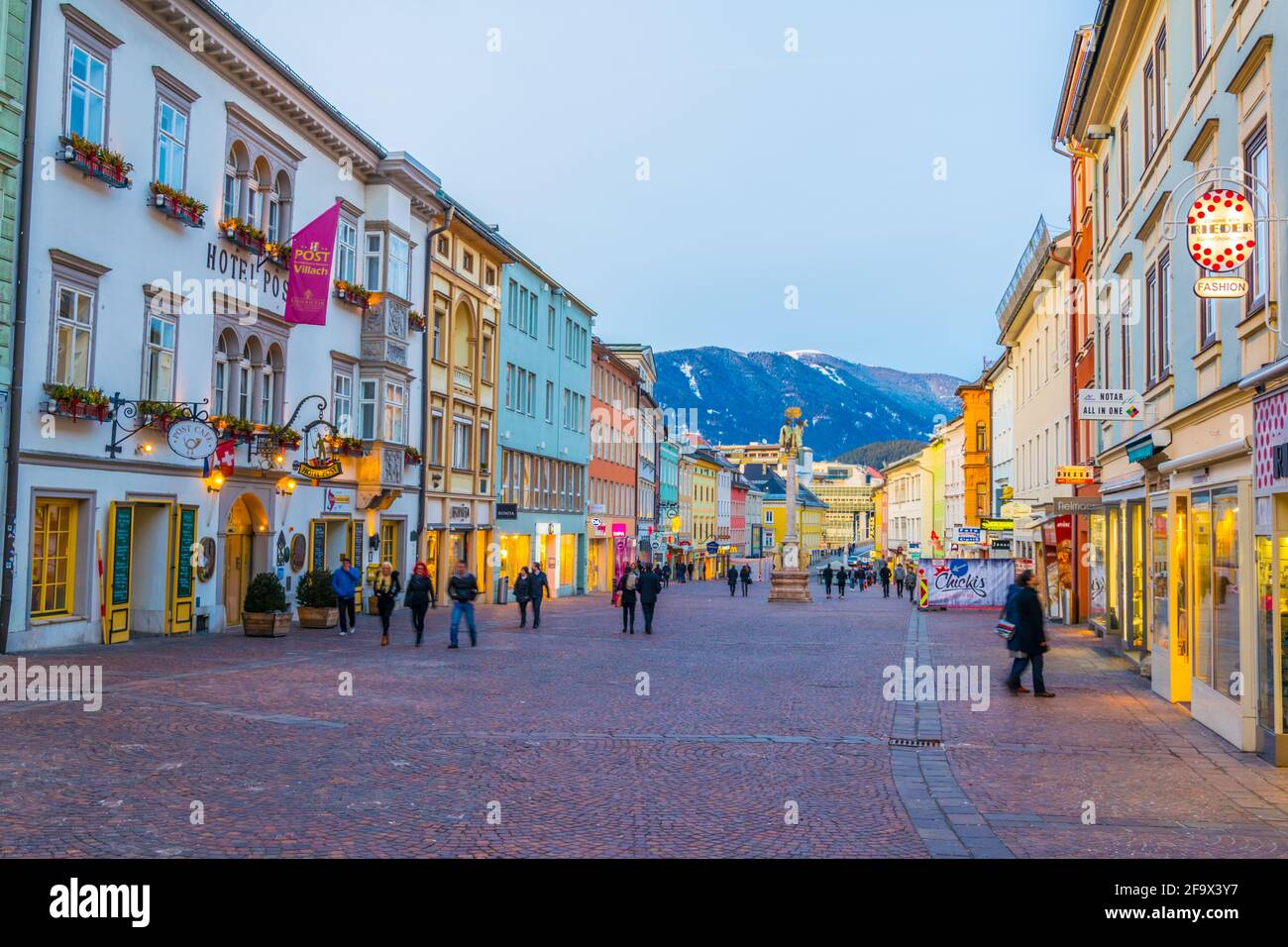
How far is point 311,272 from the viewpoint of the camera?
23.7 m

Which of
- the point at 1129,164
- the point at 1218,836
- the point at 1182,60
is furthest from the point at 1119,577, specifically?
the point at 1218,836

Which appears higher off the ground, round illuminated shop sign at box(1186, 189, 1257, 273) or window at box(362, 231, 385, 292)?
window at box(362, 231, 385, 292)

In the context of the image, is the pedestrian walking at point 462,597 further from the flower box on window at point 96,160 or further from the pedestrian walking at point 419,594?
the flower box on window at point 96,160

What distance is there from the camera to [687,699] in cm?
1560

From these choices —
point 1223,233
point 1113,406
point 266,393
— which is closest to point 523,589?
point 266,393

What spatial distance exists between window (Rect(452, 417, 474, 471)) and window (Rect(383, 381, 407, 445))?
5196 millimetres

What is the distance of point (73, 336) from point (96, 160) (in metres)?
2.85

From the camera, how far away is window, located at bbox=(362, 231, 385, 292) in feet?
106

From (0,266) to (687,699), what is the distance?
11899mm

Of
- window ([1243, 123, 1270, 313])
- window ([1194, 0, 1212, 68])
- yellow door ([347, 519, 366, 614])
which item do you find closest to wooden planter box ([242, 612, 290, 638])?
yellow door ([347, 519, 366, 614])

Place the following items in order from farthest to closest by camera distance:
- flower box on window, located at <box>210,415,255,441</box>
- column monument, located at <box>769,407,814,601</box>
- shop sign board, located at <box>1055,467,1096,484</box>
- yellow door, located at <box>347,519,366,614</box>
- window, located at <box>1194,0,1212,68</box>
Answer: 1. column monument, located at <box>769,407,814,601</box>
2. yellow door, located at <box>347,519,366,614</box>
3. shop sign board, located at <box>1055,467,1096,484</box>
4. flower box on window, located at <box>210,415,255,441</box>
5. window, located at <box>1194,0,1212,68</box>

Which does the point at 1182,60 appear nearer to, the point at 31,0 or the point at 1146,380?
the point at 1146,380

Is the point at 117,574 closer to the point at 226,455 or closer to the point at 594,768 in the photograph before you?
the point at 226,455

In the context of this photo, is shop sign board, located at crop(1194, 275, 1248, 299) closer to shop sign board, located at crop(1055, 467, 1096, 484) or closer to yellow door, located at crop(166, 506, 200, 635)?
shop sign board, located at crop(1055, 467, 1096, 484)
